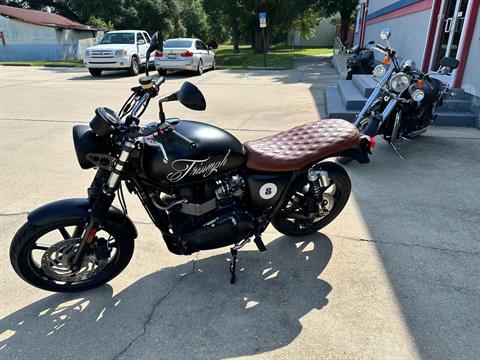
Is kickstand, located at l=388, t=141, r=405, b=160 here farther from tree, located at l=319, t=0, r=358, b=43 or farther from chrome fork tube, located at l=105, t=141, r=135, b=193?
tree, located at l=319, t=0, r=358, b=43

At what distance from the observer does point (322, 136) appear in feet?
9.03

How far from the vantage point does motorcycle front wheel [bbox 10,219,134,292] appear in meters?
2.32

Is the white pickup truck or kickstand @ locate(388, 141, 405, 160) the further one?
the white pickup truck

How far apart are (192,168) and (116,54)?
12778 mm

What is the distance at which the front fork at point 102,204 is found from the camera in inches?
80.8

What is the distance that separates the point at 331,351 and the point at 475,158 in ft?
14.0

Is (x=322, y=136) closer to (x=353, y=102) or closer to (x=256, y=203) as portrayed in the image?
(x=256, y=203)

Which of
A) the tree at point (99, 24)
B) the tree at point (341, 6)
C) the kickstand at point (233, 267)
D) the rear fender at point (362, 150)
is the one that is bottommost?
the kickstand at point (233, 267)

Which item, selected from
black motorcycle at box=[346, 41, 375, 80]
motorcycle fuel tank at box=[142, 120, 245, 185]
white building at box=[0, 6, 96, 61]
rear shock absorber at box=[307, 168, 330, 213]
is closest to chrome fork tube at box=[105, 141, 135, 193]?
motorcycle fuel tank at box=[142, 120, 245, 185]

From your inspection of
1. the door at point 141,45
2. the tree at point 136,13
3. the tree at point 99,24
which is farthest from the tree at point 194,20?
the door at point 141,45

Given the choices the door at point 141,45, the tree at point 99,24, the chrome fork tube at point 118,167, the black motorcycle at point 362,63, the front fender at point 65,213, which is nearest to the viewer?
the chrome fork tube at point 118,167

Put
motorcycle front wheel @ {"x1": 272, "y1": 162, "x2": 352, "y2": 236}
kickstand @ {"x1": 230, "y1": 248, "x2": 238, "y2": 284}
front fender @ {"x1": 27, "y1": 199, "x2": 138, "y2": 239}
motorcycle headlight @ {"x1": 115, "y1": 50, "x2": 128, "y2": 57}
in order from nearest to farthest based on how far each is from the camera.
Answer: front fender @ {"x1": 27, "y1": 199, "x2": 138, "y2": 239} < kickstand @ {"x1": 230, "y1": 248, "x2": 238, "y2": 284} < motorcycle front wheel @ {"x1": 272, "y1": 162, "x2": 352, "y2": 236} < motorcycle headlight @ {"x1": 115, "y1": 50, "x2": 128, "y2": 57}

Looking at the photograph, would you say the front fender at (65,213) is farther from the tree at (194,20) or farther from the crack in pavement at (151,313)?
the tree at (194,20)

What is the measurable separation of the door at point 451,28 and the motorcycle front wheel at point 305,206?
6157 millimetres
